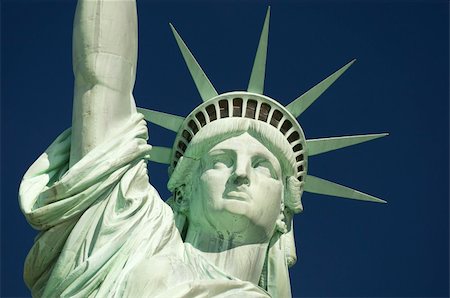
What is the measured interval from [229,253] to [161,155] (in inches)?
81.6

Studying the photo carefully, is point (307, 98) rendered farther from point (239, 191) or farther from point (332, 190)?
point (239, 191)

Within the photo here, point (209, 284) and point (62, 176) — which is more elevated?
point (62, 176)

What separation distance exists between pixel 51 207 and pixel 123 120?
1.34 metres

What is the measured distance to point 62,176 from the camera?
1296cm

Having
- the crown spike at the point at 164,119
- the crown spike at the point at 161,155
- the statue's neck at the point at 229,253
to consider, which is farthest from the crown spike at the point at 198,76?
the statue's neck at the point at 229,253

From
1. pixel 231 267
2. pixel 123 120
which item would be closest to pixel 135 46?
pixel 123 120

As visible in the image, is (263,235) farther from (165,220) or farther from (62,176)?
(62,176)

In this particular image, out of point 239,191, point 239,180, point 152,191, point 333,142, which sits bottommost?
point 152,191

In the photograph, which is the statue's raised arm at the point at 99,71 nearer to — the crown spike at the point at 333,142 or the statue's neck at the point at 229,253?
the statue's neck at the point at 229,253

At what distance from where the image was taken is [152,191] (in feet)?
44.5

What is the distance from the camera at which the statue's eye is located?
1438cm

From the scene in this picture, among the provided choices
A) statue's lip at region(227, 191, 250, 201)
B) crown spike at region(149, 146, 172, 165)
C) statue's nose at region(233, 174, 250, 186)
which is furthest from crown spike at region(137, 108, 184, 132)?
statue's lip at region(227, 191, 250, 201)

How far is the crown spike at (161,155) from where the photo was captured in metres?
15.5

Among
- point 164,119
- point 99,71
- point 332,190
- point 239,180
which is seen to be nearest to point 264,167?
point 239,180
